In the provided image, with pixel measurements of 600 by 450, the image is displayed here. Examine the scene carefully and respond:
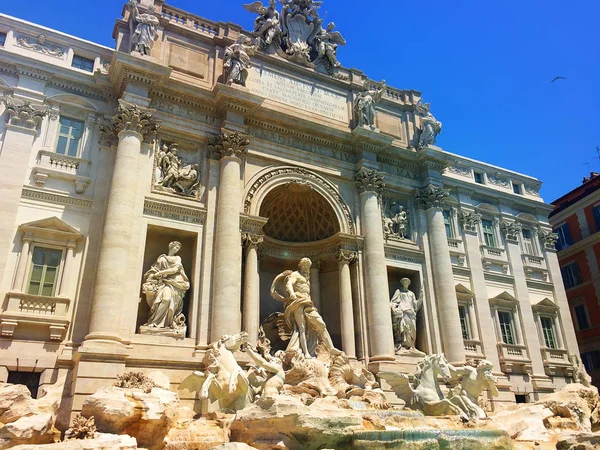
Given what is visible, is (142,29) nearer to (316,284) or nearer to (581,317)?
(316,284)

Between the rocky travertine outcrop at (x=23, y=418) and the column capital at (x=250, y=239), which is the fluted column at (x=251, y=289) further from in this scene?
the rocky travertine outcrop at (x=23, y=418)

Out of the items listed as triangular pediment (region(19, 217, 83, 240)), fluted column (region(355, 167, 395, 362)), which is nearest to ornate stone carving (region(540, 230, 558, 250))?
fluted column (region(355, 167, 395, 362))

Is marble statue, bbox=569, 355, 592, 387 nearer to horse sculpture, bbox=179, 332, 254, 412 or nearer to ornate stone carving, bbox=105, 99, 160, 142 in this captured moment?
horse sculpture, bbox=179, 332, 254, 412

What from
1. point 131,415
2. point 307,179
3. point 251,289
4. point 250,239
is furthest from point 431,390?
point 307,179

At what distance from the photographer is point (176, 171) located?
1845 centimetres

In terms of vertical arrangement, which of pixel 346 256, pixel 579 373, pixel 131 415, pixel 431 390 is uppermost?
pixel 346 256

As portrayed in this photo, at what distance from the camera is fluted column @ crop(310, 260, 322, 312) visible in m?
21.4

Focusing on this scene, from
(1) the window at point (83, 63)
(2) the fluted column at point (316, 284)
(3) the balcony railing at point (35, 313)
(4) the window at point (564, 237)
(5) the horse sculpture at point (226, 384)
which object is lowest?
(5) the horse sculpture at point (226, 384)

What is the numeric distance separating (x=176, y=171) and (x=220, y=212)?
2.18m

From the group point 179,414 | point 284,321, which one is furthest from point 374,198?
point 179,414

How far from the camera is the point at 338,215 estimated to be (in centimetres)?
2136

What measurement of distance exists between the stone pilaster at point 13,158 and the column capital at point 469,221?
1924 cm

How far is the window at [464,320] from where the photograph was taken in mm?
23562

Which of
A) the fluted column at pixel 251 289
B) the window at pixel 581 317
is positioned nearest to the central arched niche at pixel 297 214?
the fluted column at pixel 251 289
